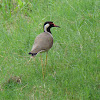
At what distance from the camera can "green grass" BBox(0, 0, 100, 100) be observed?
15.9 ft

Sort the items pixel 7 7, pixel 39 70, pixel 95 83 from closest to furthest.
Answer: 1. pixel 95 83
2. pixel 39 70
3. pixel 7 7

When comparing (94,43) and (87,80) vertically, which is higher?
(94,43)

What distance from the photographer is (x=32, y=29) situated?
7059 mm

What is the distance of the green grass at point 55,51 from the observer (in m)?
4.85

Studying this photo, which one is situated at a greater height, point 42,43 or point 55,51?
point 42,43

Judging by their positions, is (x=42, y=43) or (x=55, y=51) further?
(x=55, y=51)

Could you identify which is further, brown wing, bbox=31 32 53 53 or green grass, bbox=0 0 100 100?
brown wing, bbox=31 32 53 53

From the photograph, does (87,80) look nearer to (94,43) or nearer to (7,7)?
(94,43)

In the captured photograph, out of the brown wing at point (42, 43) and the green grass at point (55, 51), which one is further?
the brown wing at point (42, 43)

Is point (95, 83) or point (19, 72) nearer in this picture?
point (95, 83)

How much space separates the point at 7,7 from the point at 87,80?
4403 mm

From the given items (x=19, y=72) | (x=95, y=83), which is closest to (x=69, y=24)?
(x=19, y=72)

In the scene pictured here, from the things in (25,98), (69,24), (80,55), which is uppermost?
(69,24)

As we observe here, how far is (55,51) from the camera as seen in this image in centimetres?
607
